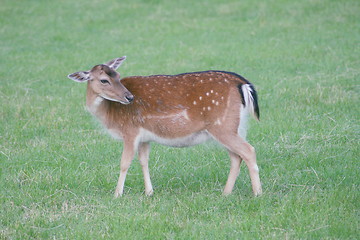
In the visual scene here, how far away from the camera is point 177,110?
260 inches

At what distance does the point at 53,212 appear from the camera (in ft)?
20.2

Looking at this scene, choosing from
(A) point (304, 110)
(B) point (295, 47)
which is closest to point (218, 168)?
(A) point (304, 110)

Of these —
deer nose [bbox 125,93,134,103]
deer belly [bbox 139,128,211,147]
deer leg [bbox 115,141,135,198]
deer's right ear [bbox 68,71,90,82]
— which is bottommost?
deer leg [bbox 115,141,135,198]

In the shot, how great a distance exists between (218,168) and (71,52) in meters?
8.38

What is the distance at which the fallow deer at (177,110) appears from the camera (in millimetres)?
6496

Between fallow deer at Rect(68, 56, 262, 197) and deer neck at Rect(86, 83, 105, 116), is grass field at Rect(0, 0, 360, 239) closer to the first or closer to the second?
fallow deer at Rect(68, 56, 262, 197)

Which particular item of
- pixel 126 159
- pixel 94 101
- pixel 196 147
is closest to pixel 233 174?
pixel 126 159

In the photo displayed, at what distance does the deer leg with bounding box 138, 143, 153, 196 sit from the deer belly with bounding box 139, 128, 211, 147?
0.36m

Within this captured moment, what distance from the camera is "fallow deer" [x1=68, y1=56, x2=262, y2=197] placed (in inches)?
256

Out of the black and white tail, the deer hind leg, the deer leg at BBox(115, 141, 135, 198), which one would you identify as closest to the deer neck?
the deer leg at BBox(115, 141, 135, 198)

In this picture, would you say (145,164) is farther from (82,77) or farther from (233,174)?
(82,77)

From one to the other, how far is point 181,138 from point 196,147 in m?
1.70

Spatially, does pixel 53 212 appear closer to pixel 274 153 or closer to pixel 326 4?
pixel 274 153

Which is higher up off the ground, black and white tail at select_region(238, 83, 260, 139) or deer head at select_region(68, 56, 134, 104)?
deer head at select_region(68, 56, 134, 104)
